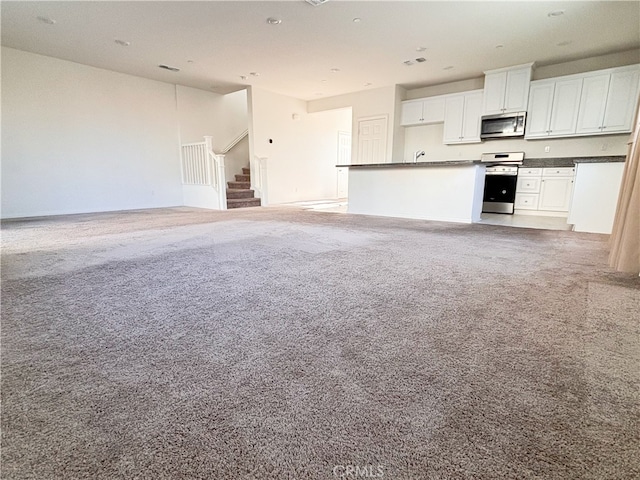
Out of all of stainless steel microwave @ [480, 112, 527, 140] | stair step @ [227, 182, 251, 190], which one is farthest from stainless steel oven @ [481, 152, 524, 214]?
stair step @ [227, 182, 251, 190]

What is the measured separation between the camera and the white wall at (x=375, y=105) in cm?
725

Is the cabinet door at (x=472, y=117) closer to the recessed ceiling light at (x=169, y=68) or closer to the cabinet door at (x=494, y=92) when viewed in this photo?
the cabinet door at (x=494, y=92)

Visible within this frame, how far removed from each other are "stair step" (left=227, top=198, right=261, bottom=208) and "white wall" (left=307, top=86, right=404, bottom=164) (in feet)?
9.13

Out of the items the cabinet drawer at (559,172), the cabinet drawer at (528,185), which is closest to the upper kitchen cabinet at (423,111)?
the cabinet drawer at (528,185)

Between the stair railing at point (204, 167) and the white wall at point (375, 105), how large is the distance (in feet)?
11.3

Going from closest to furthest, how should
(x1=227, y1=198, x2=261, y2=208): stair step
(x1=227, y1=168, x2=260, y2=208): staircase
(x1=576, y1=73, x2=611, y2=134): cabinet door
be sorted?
1. (x1=576, y1=73, x2=611, y2=134): cabinet door
2. (x1=227, y1=198, x2=261, y2=208): stair step
3. (x1=227, y1=168, x2=260, y2=208): staircase

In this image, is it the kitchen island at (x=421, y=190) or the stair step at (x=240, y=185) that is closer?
the kitchen island at (x=421, y=190)

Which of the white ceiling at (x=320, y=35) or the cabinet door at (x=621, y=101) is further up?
the white ceiling at (x=320, y=35)

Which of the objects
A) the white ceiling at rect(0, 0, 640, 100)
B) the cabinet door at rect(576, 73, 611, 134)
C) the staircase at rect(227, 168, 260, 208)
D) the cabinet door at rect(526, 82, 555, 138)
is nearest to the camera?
the white ceiling at rect(0, 0, 640, 100)

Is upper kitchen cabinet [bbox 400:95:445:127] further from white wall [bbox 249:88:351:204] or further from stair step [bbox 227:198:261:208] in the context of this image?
stair step [bbox 227:198:261:208]

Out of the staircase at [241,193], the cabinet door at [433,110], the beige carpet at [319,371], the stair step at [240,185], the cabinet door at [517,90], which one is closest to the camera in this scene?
the beige carpet at [319,371]

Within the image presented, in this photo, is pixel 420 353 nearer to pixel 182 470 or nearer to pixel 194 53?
pixel 182 470

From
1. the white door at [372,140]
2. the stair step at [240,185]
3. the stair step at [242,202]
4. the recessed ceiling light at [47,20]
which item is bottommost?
the stair step at [242,202]

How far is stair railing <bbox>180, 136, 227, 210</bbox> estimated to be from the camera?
260 inches
